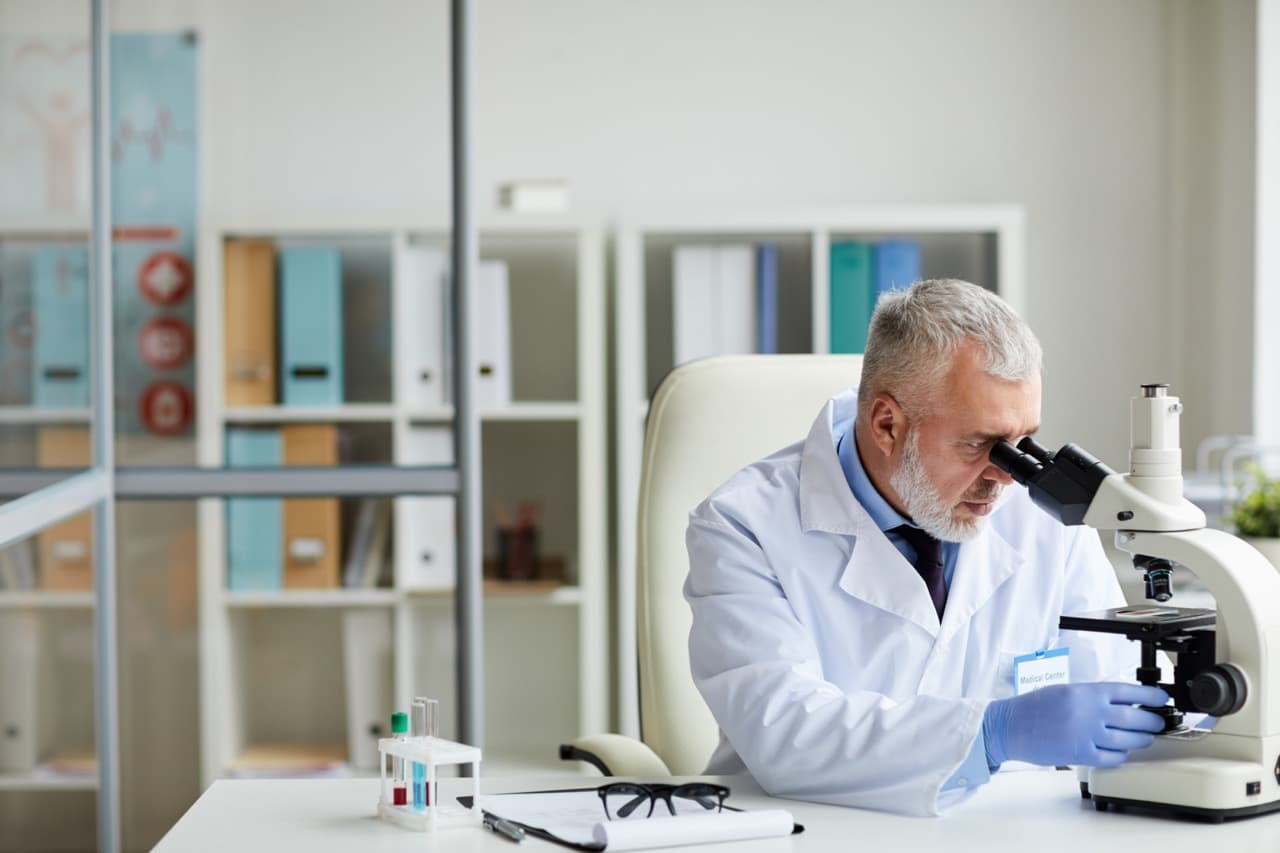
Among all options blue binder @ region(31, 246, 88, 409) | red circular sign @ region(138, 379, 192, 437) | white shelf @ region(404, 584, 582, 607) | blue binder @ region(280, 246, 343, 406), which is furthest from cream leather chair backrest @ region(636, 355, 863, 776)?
red circular sign @ region(138, 379, 192, 437)

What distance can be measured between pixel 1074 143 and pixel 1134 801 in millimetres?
2349

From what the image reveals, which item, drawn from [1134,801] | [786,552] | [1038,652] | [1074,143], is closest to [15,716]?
[786,552]

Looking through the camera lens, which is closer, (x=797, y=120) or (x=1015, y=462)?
(x=1015, y=462)

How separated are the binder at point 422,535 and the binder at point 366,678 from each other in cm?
13

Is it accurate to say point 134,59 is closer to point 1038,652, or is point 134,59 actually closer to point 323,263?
A: point 323,263

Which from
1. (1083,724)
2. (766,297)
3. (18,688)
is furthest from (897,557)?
(18,688)

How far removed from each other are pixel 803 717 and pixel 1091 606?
494 millimetres

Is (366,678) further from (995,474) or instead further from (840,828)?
(840,828)

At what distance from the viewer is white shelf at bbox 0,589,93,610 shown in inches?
99.2

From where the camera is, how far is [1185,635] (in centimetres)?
117

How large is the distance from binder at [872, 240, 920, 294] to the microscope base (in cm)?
188

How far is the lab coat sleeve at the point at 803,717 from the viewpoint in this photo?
3.96 feet

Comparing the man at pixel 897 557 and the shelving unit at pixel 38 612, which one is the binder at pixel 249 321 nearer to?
the shelving unit at pixel 38 612

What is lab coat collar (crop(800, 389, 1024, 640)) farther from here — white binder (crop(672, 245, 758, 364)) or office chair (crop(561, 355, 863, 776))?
white binder (crop(672, 245, 758, 364))
